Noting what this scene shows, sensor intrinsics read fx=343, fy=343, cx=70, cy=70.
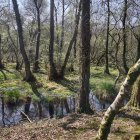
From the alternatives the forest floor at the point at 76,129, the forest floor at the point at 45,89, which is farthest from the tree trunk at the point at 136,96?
the forest floor at the point at 45,89

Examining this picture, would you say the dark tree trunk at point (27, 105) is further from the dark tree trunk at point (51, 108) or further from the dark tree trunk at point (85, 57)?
the dark tree trunk at point (85, 57)

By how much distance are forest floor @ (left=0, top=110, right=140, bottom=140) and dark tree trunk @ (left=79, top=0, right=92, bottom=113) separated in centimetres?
134

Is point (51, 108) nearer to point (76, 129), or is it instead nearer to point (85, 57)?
point (85, 57)

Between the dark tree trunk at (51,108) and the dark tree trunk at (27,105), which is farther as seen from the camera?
the dark tree trunk at (27,105)

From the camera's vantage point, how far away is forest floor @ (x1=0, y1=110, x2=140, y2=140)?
13141 mm

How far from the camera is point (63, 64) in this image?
1294 inches

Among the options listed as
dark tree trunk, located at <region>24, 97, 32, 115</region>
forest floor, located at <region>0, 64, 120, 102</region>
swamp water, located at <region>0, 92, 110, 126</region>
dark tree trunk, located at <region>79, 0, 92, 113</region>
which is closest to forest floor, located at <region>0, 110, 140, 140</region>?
dark tree trunk, located at <region>79, 0, 92, 113</region>

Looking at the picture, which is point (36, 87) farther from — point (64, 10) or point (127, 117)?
point (64, 10)

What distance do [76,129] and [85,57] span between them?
411cm

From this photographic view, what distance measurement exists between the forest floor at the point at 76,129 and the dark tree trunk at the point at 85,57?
1.34m

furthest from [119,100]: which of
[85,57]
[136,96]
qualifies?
[85,57]

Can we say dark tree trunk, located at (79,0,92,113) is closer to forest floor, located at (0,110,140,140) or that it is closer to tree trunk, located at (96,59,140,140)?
forest floor, located at (0,110,140,140)

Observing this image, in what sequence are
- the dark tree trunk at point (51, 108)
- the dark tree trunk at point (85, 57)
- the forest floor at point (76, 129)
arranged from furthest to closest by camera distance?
the dark tree trunk at point (51, 108) → the dark tree trunk at point (85, 57) → the forest floor at point (76, 129)

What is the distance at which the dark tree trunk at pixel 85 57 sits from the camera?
1664 centimetres
